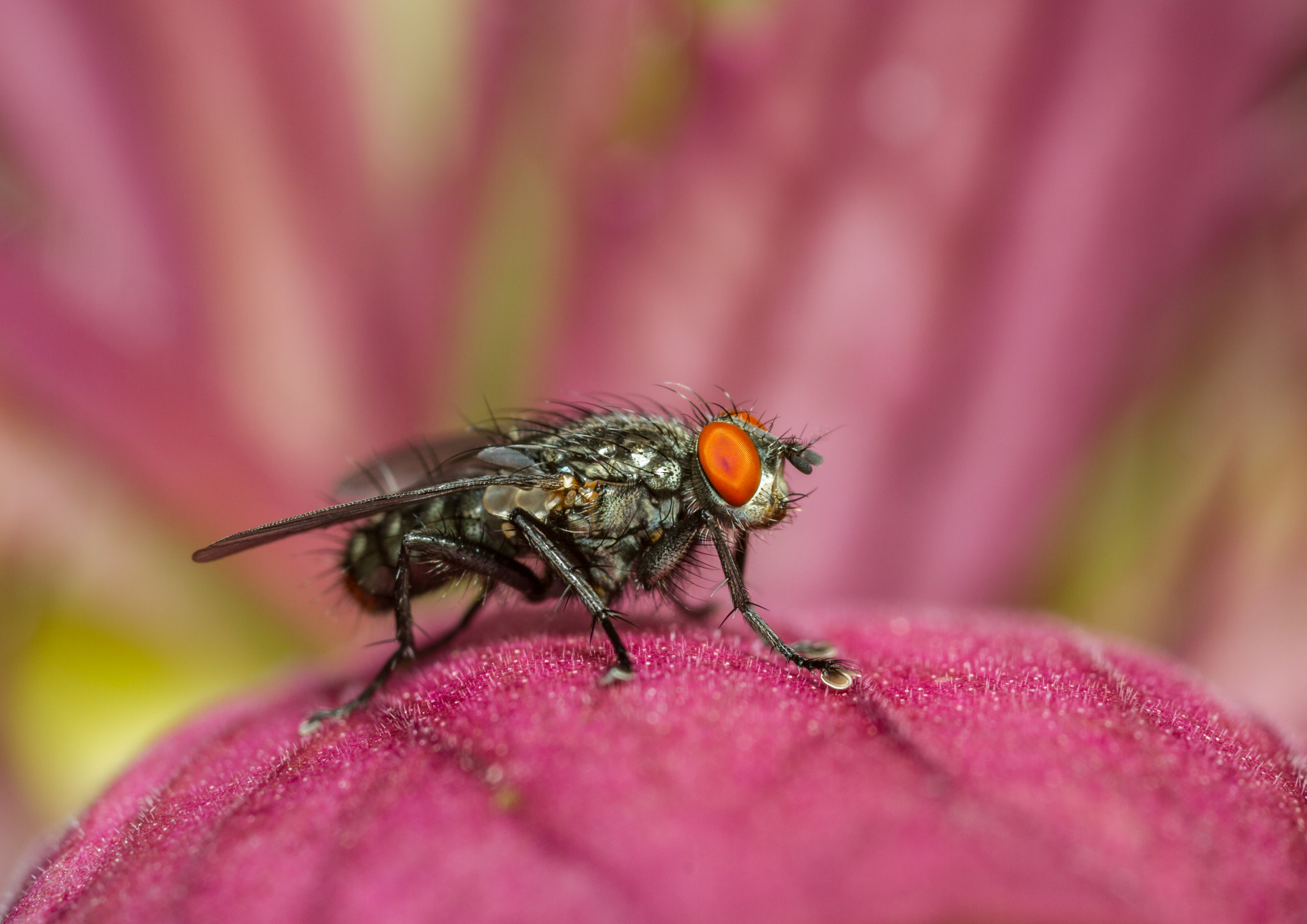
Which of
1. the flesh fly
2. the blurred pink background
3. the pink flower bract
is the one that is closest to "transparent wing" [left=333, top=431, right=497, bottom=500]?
the flesh fly

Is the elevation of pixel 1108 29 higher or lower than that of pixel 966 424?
higher

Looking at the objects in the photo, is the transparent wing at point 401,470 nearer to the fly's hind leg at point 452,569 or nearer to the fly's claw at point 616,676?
the fly's hind leg at point 452,569

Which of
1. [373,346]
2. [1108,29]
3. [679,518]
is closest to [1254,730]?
[679,518]

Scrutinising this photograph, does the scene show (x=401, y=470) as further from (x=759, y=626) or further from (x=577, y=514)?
(x=759, y=626)

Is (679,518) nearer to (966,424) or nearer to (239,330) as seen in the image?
(966,424)

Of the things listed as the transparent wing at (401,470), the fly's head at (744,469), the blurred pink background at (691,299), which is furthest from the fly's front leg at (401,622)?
the blurred pink background at (691,299)

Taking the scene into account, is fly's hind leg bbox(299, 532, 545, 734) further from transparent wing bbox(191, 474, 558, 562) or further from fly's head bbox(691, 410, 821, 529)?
fly's head bbox(691, 410, 821, 529)
